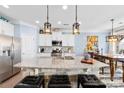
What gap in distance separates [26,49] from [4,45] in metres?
2.85

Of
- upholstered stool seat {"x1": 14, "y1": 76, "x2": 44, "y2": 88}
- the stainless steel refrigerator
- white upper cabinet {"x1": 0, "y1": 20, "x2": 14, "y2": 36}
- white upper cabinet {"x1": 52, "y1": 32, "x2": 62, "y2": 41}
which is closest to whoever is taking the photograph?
upholstered stool seat {"x1": 14, "y1": 76, "x2": 44, "y2": 88}

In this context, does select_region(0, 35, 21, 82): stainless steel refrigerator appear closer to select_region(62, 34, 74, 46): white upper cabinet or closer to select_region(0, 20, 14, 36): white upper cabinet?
select_region(0, 20, 14, 36): white upper cabinet

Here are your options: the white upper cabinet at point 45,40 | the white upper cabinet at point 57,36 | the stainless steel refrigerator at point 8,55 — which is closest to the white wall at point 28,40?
the white upper cabinet at point 45,40

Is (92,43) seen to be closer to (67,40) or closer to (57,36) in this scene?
(67,40)

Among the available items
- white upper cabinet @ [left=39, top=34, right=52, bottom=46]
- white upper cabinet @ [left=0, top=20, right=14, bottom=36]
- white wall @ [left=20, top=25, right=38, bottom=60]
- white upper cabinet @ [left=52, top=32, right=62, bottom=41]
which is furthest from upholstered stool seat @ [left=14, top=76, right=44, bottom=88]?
white upper cabinet @ [left=52, top=32, right=62, bottom=41]

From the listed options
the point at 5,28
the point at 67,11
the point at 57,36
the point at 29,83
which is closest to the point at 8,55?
the point at 5,28

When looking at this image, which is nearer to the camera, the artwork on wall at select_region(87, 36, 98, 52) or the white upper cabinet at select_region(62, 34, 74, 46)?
the white upper cabinet at select_region(62, 34, 74, 46)

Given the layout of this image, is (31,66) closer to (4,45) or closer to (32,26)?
(4,45)

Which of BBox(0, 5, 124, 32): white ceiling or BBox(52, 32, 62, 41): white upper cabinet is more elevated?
BBox(0, 5, 124, 32): white ceiling

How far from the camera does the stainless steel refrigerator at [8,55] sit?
5410mm

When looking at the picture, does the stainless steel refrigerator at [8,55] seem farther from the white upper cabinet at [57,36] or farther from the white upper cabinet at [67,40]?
the white upper cabinet at [67,40]

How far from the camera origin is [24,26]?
8.27 m

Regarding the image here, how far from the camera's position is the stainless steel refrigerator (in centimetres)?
541
